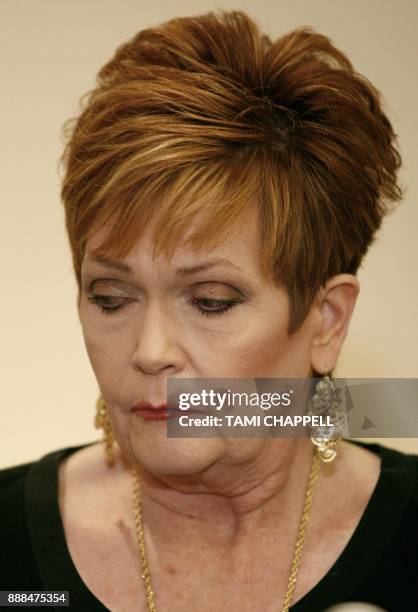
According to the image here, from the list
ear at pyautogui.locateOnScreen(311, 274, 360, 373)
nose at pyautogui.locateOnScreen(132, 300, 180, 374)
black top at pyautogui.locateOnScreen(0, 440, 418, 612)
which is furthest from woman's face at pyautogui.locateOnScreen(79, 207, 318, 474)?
black top at pyautogui.locateOnScreen(0, 440, 418, 612)

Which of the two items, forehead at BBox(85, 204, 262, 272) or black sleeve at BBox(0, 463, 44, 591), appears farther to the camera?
black sleeve at BBox(0, 463, 44, 591)

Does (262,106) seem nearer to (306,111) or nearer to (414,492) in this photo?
(306,111)

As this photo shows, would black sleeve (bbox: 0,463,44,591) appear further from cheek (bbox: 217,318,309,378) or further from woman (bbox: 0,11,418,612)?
cheek (bbox: 217,318,309,378)

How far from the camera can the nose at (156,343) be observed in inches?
53.4

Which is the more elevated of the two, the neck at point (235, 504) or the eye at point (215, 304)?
the eye at point (215, 304)

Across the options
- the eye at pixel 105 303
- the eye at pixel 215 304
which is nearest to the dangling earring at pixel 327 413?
the eye at pixel 215 304

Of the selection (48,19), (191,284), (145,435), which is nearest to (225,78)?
(191,284)

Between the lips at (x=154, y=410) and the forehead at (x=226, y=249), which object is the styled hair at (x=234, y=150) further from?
the lips at (x=154, y=410)

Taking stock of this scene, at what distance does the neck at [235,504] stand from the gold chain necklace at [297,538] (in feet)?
0.05

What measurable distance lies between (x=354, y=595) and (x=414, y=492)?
23 cm

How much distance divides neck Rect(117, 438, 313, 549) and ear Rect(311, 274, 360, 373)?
0.50ft

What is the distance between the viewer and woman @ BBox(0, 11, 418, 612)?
1.38 m

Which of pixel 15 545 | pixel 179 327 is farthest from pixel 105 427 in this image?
pixel 179 327

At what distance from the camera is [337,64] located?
161 centimetres
